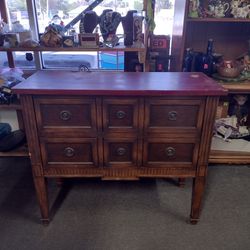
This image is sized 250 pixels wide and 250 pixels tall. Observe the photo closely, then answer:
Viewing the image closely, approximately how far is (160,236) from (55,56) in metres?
1.74

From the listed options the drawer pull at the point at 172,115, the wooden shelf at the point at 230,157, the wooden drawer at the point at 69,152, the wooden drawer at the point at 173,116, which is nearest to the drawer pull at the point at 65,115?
the wooden drawer at the point at 69,152

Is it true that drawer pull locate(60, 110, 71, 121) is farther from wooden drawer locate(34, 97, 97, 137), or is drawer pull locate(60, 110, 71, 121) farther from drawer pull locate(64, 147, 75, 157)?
drawer pull locate(64, 147, 75, 157)

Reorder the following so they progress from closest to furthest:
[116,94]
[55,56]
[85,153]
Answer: [116,94] → [85,153] → [55,56]

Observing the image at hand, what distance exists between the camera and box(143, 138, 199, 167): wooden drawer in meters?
1.26

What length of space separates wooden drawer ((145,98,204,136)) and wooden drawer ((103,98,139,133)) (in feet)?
0.20

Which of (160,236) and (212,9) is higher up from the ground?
(212,9)

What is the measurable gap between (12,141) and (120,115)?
1233 mm

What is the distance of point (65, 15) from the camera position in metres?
2.03

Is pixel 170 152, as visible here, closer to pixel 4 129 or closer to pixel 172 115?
pixel 172 115

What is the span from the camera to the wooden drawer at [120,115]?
117cm

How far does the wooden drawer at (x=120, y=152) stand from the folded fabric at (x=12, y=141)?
1.05 m

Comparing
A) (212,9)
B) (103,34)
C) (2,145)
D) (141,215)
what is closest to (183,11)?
(212,9)

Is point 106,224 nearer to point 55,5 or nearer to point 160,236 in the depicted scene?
point 160,236

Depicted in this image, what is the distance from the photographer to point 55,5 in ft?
6.64
